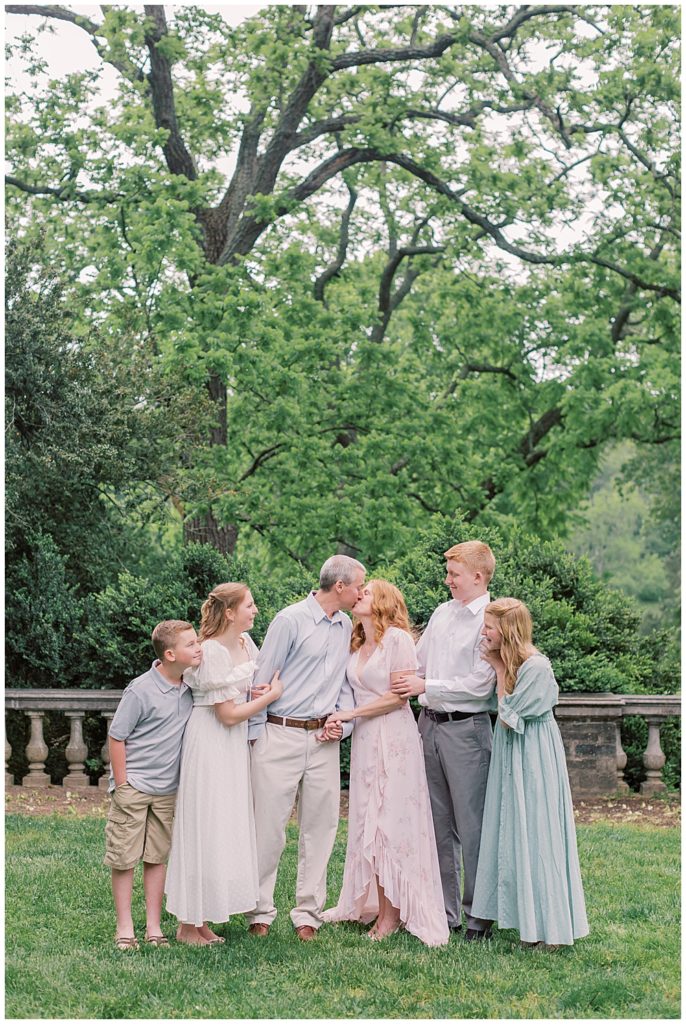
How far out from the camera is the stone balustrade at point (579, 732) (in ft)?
32.8

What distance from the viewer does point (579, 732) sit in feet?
32.9

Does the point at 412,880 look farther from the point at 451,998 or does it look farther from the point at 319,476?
the point at 319,476

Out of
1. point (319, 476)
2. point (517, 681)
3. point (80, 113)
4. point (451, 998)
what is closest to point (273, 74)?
point (80, 113)

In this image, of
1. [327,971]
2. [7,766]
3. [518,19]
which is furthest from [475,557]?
[518,19]

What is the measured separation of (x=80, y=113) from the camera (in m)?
17.5

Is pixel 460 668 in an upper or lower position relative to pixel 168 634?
lower

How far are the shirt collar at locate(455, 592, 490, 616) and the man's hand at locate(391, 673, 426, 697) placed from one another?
1.51ft

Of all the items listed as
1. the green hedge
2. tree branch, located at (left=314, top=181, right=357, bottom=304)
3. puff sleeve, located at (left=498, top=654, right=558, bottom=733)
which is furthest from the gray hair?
tree branch, located at (left=314, top=181, right=357, bottom=304)

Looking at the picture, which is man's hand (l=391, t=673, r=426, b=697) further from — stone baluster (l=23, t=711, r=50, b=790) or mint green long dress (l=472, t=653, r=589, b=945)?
stone baluster (l=23, t=711, r=50, b=790)

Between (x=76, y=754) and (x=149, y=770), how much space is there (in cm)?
444

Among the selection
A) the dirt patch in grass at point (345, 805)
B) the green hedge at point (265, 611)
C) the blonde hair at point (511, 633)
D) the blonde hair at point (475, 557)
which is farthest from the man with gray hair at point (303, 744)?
the green hedge at point (265, 611)

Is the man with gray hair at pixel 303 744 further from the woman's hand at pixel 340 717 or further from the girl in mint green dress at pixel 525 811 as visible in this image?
the girl in mint green dress at pixel 525 811

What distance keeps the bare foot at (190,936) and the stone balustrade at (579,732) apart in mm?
4283

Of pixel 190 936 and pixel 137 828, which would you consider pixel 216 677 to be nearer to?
pixel 137 828
